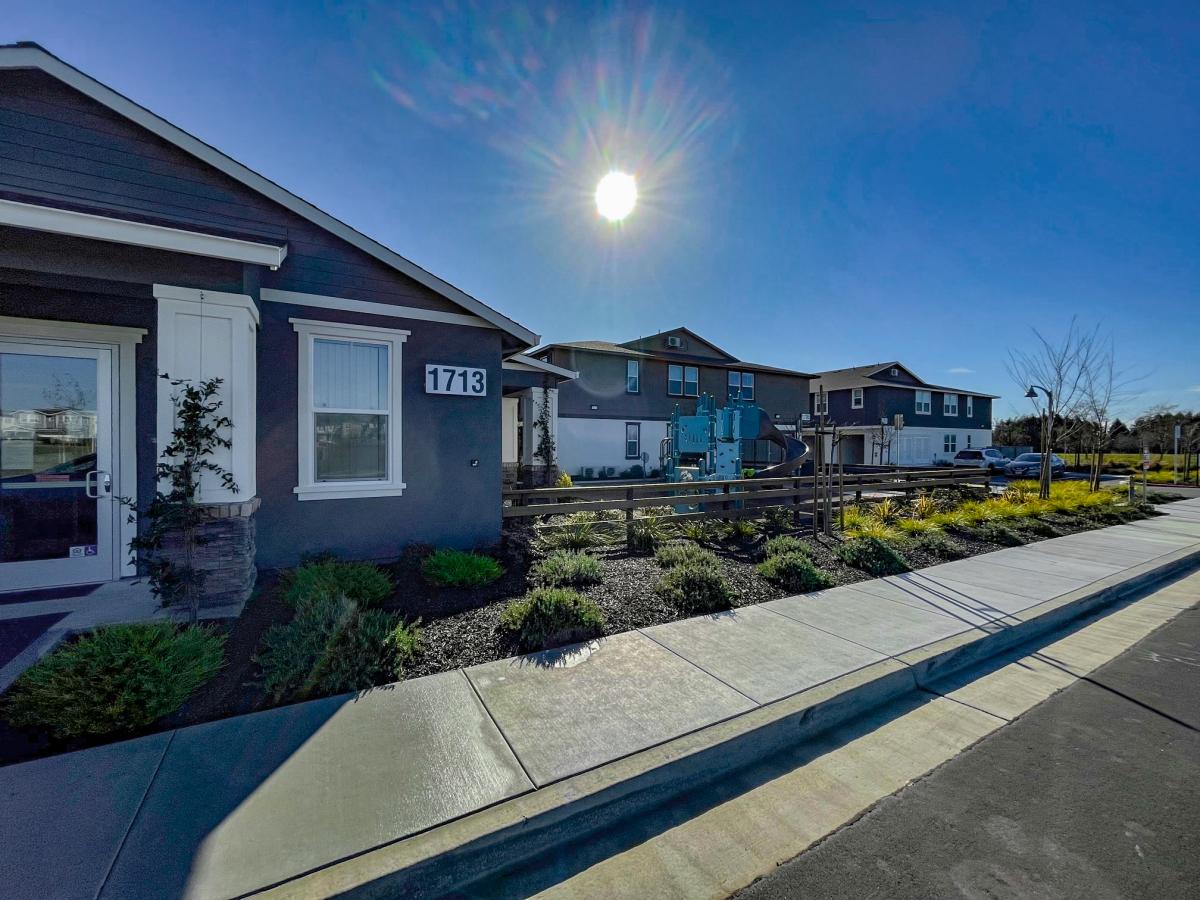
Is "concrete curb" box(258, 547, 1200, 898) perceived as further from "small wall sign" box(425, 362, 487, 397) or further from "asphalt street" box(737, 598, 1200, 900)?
"small wall sign" box(425, 362, 487, 397)

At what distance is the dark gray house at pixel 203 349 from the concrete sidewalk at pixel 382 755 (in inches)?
101

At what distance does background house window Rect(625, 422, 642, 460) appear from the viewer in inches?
998

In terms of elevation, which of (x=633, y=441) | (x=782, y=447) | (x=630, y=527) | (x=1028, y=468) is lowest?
(x=630, y=527)

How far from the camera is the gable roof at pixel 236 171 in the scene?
16.1ft

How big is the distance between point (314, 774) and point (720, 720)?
236 cm

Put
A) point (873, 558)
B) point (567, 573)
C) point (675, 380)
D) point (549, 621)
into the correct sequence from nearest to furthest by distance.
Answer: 1. point (549, 621)
2. point (567, 573)
3. point (873, 558)
4. point (675, 380)

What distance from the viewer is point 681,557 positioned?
719cm

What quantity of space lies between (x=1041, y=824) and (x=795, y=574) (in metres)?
3.89

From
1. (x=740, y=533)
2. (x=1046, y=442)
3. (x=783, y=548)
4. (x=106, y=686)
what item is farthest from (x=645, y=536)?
(x=1046, y=442)

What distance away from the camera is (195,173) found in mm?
5711

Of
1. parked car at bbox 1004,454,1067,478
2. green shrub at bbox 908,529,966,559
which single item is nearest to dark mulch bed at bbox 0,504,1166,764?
green shrub at bbox 908,529,966,559

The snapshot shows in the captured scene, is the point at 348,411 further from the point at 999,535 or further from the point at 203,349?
the point at 999,535

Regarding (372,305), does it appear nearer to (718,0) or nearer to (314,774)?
(314,774)

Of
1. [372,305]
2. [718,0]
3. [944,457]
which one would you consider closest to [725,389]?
[944,457]
